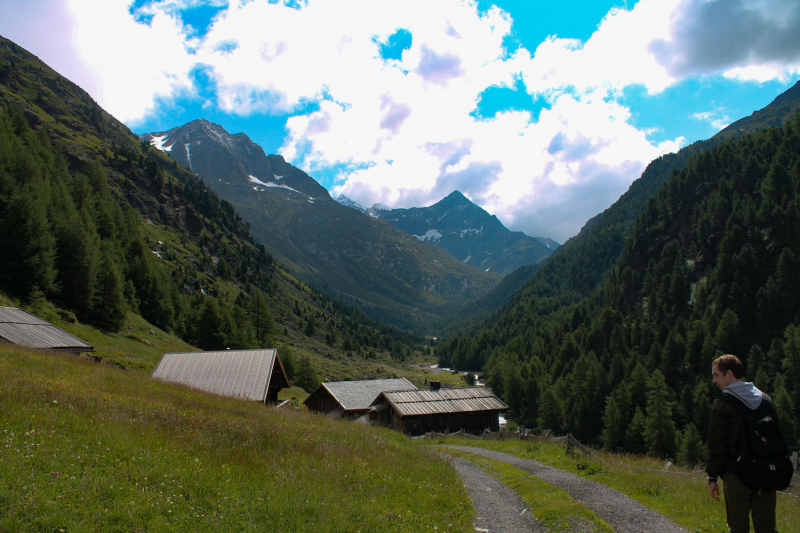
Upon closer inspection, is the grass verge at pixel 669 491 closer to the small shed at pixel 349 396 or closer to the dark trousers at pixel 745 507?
the dark trousers at pixel 745 507

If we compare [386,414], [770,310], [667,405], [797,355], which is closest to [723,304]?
[770,310]

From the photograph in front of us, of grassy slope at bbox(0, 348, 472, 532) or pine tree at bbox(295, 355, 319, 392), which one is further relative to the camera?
pine tree at bbox(295, 355, 319, 392)

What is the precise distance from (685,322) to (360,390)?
107667 millimetres

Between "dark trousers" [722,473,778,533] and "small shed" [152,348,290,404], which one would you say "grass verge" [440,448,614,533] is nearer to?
"dark trousers" [722,473,778,533]

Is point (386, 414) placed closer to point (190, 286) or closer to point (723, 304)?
point (190, 286)

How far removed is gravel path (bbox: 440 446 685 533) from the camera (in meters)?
11.1

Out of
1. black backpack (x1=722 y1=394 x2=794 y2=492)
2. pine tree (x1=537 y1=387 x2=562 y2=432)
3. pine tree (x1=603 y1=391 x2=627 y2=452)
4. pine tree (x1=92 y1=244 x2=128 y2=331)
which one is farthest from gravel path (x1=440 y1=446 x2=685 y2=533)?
pine tree (x1=537 y1=387 x2=562 y2=432)

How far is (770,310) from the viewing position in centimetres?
10738

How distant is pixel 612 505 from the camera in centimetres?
1318

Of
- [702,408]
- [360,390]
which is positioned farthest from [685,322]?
[360,390]

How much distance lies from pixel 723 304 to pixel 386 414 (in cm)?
11349

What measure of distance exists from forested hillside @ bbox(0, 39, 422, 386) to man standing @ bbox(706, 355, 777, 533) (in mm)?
57129

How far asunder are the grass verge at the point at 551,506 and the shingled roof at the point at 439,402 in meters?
24.0

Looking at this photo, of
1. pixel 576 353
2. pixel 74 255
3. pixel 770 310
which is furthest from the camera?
pixel 576 353
